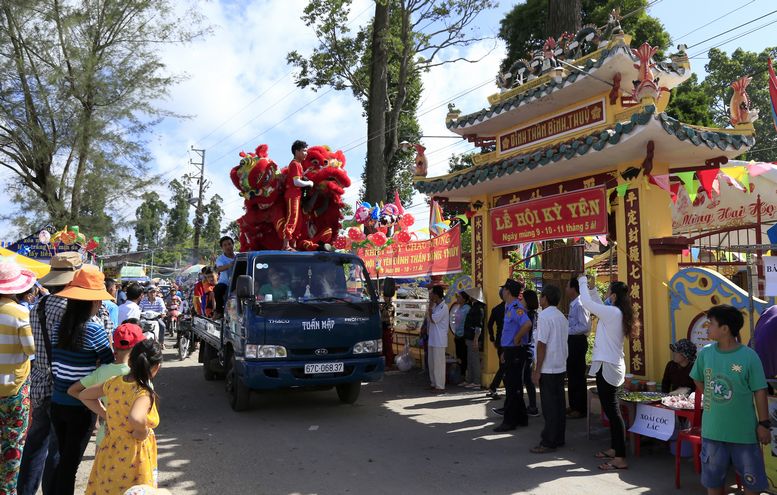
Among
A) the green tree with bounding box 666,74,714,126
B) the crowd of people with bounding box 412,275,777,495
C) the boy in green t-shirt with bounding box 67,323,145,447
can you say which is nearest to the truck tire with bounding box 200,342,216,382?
the crowd of people with bounding box 412,275,777,495

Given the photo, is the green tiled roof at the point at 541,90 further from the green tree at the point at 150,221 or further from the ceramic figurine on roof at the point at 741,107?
the green tree at the point at 150,221

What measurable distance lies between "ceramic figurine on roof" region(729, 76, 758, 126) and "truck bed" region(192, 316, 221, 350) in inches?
307

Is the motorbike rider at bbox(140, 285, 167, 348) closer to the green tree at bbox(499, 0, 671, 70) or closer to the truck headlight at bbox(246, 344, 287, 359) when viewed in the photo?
the truck headlight at bbox(246, 344, 287, 359)

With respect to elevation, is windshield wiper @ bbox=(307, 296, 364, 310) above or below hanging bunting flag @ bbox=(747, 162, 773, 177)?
below

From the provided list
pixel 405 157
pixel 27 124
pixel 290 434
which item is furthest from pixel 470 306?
pixel 405 157

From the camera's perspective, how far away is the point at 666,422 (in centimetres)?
521

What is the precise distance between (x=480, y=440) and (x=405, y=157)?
78.1 ft

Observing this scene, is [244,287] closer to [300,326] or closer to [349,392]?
[300,326]

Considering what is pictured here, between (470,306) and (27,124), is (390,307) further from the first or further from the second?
(27,124)

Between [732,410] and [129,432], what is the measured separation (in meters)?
3.85

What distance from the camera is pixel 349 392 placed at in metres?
7.93

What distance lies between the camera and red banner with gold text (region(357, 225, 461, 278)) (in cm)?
1024

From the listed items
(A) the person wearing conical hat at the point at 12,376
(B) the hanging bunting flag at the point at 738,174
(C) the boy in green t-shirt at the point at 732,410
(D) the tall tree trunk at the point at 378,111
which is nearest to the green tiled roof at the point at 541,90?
(B) the hanging bunting flag at the point at 738,174

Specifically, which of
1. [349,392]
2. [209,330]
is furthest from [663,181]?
[209,330]
